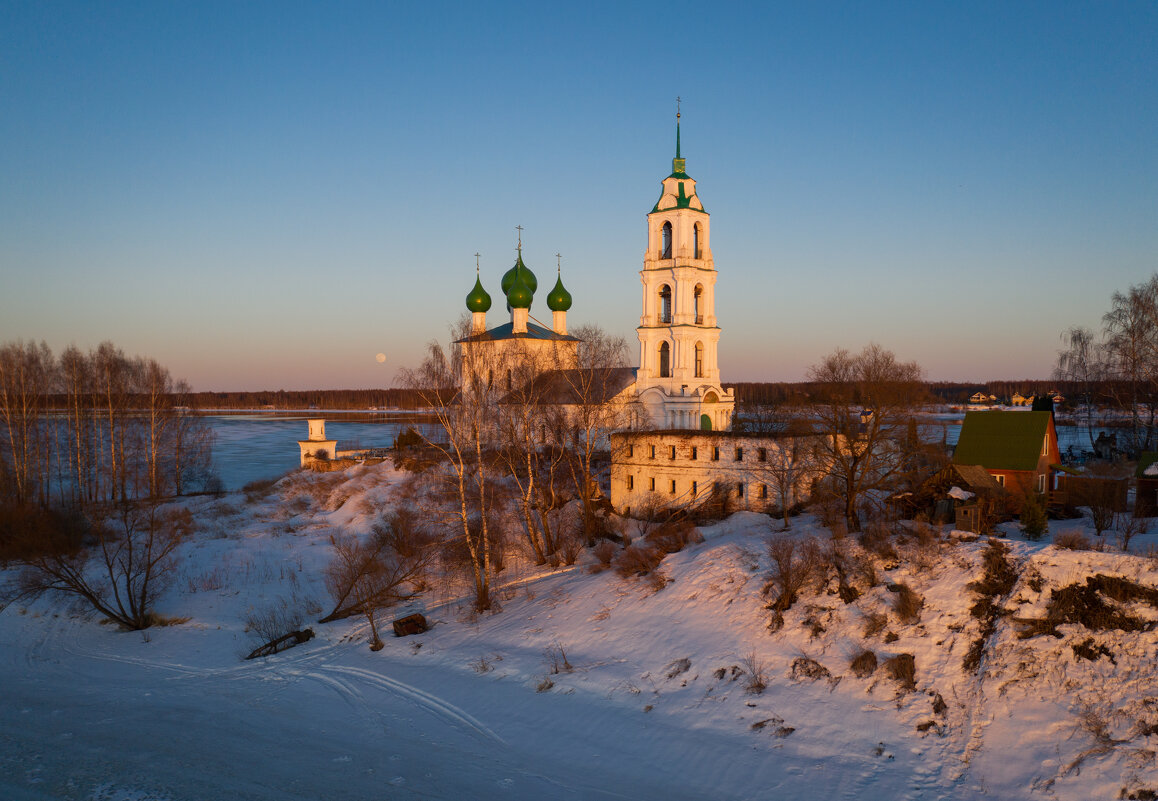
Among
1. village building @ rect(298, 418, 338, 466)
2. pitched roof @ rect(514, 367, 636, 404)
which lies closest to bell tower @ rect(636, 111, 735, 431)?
pitched roof @ rect(514, 367, 636, 404)

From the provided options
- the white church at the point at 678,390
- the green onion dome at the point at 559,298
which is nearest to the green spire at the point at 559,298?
the green onion dome at the point at 559,298

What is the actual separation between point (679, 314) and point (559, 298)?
20218mm

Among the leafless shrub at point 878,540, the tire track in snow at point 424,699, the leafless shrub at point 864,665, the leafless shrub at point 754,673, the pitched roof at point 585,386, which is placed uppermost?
the pitched roof at point 585,386

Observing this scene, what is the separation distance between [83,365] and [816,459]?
113ft

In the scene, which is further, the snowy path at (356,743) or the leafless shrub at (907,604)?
the leafless shrub at (907,604)

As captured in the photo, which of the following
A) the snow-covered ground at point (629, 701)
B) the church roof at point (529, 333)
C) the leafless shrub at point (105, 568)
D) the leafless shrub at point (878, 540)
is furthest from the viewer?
the church roof at point (529, 333)

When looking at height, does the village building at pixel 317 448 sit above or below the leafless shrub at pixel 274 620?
above

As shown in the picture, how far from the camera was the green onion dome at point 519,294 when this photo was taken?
49.2 meters

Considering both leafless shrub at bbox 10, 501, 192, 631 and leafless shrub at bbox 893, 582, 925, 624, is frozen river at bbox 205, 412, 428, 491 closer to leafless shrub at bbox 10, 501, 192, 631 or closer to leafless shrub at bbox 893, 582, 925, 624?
leafless shrub at bbox 10, 501, 192, 631

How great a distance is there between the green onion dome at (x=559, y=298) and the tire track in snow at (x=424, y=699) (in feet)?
125

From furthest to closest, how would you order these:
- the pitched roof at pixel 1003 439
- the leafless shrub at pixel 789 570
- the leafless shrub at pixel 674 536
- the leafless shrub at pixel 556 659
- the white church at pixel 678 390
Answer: the white church at pixel 678 390 < the pitched roof at pixel 1003 439 < the leafless shrub at pixel 674 536 < the leafless shrub at pixel 789 570 < the leafless shrub at pixel 556 659

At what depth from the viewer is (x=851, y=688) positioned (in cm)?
1327

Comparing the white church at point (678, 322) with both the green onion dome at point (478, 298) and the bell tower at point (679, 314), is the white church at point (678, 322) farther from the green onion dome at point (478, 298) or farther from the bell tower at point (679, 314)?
the green onion dome at point (478, 298)

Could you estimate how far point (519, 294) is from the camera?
4919 cm
